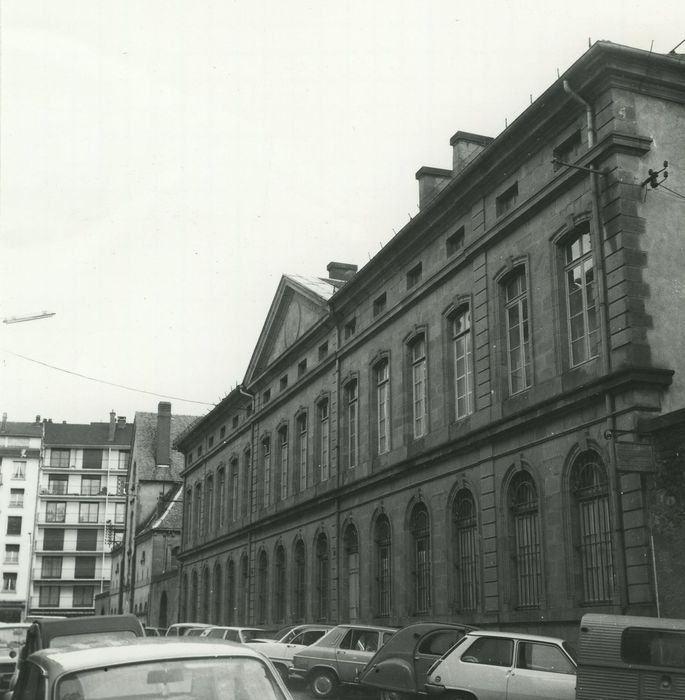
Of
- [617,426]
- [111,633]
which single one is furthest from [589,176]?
[111,633]

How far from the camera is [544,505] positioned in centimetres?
1869

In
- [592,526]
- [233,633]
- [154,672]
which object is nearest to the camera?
[154,672]

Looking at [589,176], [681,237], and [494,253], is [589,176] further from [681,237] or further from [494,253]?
[494,253]

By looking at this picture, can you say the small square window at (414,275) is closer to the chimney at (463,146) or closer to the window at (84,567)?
the chimney at (463,146)

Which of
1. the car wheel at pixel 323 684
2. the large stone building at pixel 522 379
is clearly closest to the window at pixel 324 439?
the large stone building at pixel 522 379

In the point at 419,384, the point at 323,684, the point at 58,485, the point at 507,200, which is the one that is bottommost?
the point at 323,684

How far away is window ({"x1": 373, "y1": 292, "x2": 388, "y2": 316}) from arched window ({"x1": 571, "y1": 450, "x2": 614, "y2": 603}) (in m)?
11.1

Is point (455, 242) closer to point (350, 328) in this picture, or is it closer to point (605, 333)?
point (350, 328)

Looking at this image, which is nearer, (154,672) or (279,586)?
(154,672)

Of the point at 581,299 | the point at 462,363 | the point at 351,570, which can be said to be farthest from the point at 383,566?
the point at 581,299

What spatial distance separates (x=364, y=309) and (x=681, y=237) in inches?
503

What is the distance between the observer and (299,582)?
33.6 meters

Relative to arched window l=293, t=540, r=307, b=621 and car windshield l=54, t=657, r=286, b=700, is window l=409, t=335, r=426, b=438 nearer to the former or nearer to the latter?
arched window l=293, t=540, r=307, b=621

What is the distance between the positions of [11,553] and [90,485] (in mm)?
8925
